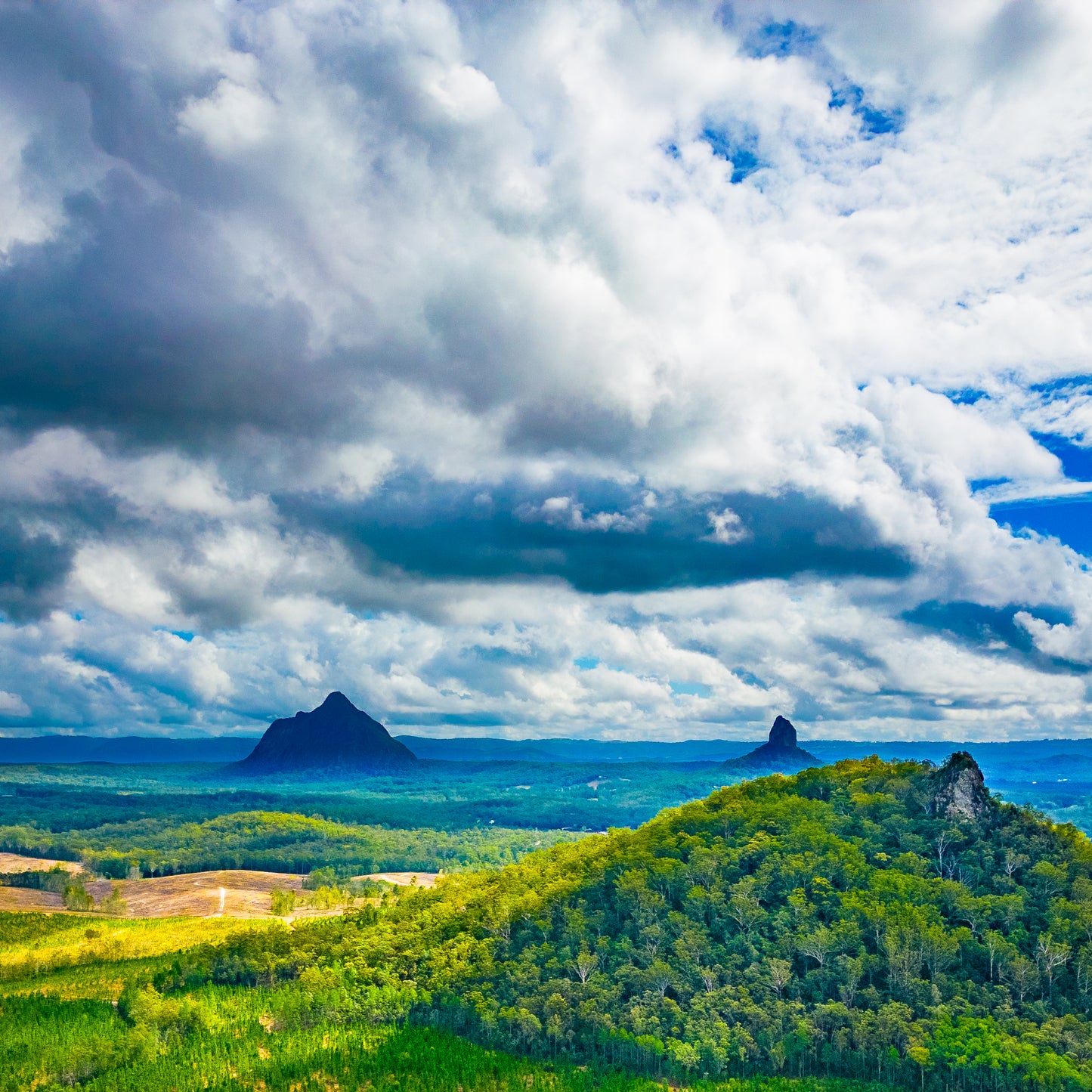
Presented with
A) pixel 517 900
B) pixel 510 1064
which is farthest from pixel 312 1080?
pixel 517 900

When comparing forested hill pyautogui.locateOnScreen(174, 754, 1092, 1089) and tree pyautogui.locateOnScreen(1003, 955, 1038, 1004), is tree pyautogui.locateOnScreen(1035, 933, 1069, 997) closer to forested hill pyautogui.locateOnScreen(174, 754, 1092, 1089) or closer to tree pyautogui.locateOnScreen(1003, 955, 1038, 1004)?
forested hill pyautogui.locateOnScreen(174, 754, 1092, 1089)

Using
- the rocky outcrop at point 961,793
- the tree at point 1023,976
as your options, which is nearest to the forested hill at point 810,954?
the tree at point 1023,976

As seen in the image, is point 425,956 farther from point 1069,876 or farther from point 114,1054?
point 1069,876

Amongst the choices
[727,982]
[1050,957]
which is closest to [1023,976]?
[1050,957]

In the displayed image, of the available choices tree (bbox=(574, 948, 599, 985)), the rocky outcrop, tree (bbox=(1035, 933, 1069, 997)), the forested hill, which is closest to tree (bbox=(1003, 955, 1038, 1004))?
the forested hill

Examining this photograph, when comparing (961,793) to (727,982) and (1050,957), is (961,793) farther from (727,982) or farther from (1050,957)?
(727,982)
